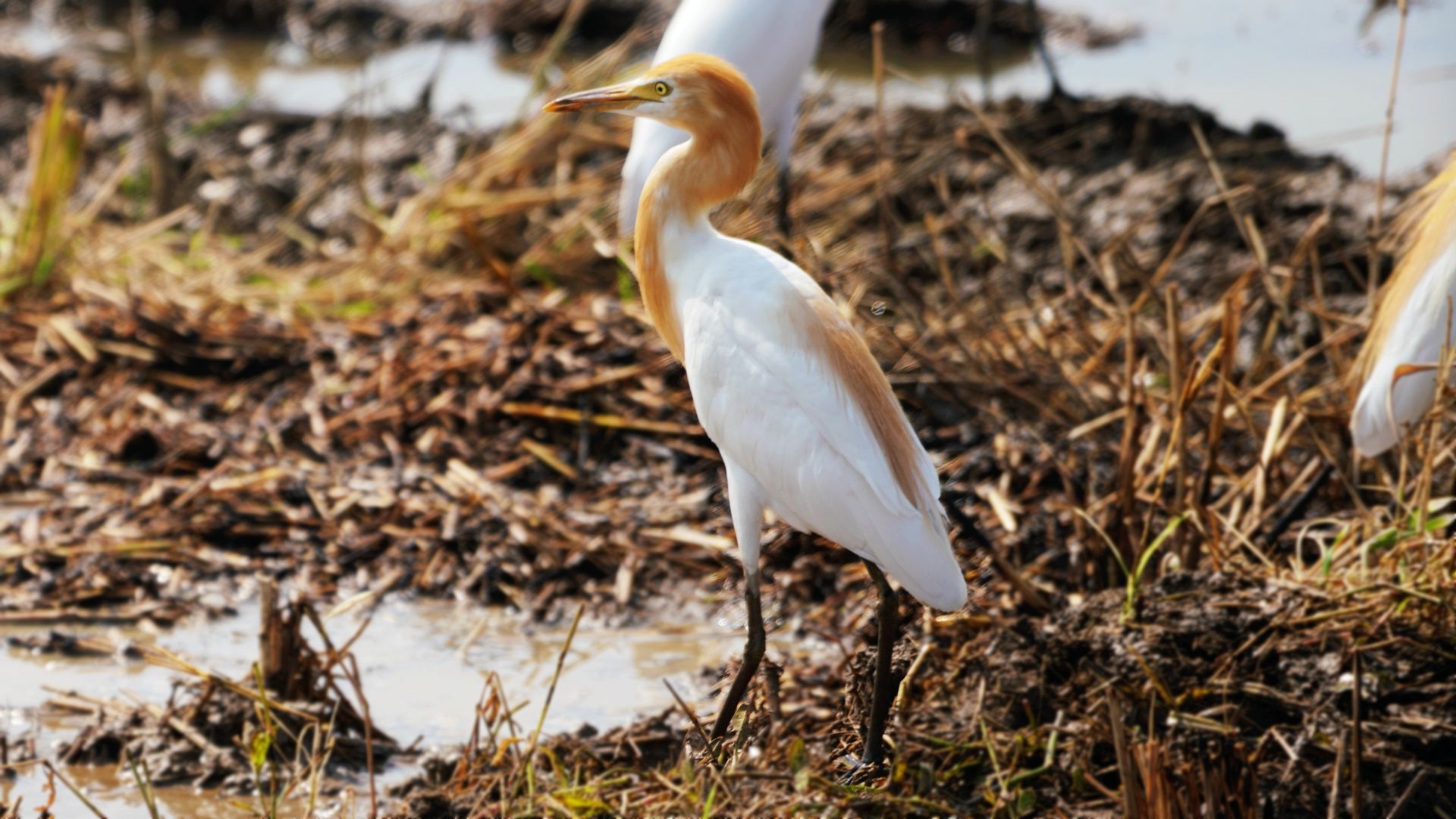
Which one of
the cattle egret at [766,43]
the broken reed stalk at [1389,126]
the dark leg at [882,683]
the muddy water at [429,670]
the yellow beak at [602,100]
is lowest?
the dark leg at [882,683]

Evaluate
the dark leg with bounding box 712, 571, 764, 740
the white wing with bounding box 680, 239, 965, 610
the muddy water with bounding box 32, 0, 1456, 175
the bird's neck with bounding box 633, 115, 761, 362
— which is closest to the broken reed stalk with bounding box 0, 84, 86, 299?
the muddy water with bounding box 32, 0, 1456, 175

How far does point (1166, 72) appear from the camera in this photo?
9.48 meters

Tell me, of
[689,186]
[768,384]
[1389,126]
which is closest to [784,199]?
[1389,126]

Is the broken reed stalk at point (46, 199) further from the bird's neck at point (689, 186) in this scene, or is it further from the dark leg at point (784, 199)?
the bird's neck at point (689, 186)

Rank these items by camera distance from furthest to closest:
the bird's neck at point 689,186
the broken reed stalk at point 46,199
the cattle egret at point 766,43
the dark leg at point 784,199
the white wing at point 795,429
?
the broken reed stalk at point 46,199 < the dark leg at point 784,199 < the cattle egret at point 766,43 < the bird's neck at point 689,186 < the white wing at point 795,429

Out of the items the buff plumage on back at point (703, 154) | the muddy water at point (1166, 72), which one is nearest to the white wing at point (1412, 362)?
the buff plumage on back at point (703, 154)

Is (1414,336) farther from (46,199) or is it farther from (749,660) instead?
(46,199)

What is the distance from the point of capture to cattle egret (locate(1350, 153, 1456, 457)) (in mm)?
3250

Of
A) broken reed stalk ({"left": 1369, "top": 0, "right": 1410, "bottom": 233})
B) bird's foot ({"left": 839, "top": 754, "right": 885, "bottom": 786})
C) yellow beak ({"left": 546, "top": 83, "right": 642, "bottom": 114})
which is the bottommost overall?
bird's foot ({"left": 839, "top": 754, "right": 885, "bottom": 786})

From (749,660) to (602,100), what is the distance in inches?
39.4

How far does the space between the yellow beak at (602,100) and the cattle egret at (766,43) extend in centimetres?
218

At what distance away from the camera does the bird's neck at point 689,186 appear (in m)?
2.65

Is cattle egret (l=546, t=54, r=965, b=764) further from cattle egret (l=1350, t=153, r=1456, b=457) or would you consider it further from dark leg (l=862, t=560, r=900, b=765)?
cattle egret (l=1350, t=153, r=1456, b=457)

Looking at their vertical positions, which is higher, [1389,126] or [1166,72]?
[1166,72]
